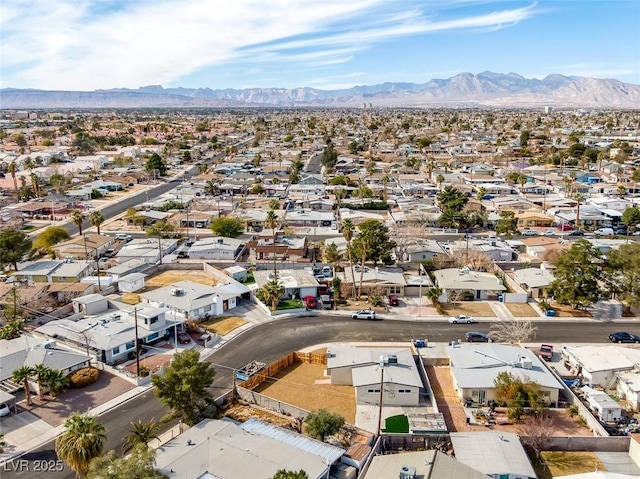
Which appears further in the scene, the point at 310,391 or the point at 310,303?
the point at 310,303

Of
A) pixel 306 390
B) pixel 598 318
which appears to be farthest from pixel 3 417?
pixel 598 318

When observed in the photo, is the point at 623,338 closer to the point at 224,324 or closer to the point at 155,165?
the point at 224,324

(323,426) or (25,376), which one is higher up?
(25,376)

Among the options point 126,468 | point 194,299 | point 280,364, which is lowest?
point 280,364

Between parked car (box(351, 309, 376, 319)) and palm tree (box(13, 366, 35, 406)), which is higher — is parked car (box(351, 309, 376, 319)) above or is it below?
below

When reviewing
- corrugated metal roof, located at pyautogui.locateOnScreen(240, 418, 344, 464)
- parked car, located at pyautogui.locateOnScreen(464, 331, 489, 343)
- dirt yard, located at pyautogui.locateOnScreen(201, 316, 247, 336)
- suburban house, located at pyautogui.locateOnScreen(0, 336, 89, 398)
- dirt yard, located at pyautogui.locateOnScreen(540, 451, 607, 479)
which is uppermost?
suburban house, located at pyautogui.locateOnScreen(0, 336, 89, 398)

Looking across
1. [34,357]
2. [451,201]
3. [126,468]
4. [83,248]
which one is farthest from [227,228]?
[126,468]

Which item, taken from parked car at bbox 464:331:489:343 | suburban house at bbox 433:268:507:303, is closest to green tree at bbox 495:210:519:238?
suburban house at bbox 433:268:507:303

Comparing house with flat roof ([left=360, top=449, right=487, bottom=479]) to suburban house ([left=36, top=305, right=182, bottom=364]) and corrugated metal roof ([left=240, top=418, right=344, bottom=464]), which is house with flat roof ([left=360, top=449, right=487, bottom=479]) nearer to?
corrugated metal roof ([left=240, top=418, right=344, bottom=464])
